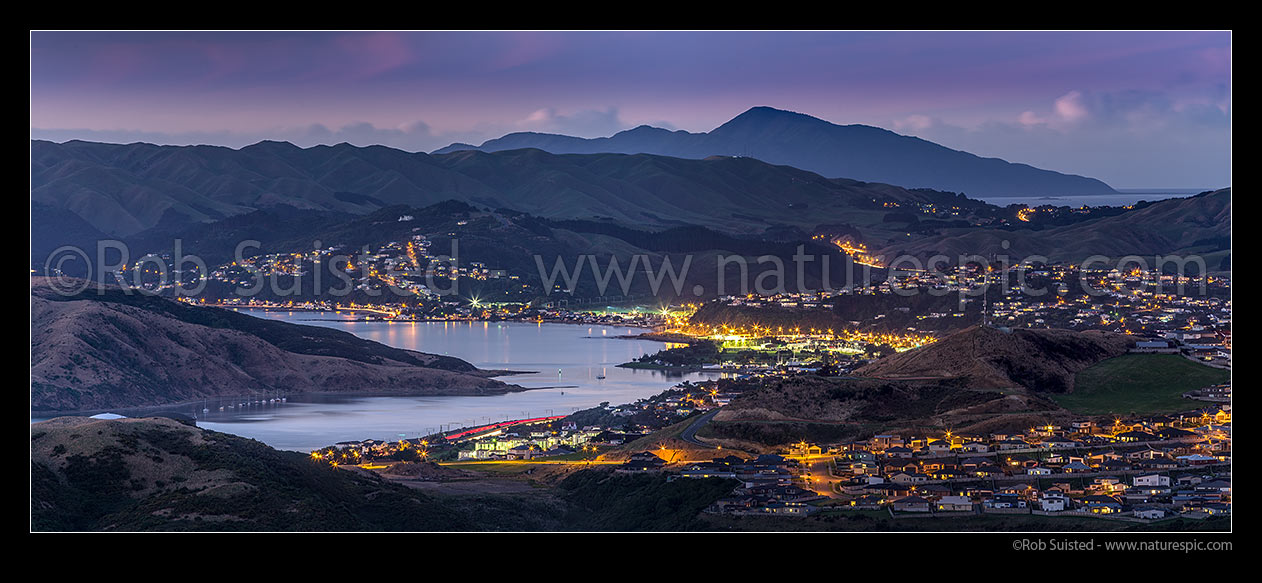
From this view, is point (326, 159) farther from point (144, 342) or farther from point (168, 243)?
point (144, 342)

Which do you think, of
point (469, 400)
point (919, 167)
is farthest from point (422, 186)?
point (469, 400)

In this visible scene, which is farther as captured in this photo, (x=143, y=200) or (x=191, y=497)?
(x=143, y=200)

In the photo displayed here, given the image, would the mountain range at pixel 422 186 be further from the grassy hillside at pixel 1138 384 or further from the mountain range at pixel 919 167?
the grassy hillside at pixel 1138 384

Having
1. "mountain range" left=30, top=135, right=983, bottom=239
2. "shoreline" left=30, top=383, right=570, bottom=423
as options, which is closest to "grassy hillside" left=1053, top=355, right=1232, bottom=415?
"shoreline" left=30, top=383, right=570, bottom=423

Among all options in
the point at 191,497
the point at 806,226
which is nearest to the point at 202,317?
the point at 191,497

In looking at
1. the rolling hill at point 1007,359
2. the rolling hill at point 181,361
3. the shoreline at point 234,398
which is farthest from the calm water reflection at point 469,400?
the rolling hill at point 1007,359

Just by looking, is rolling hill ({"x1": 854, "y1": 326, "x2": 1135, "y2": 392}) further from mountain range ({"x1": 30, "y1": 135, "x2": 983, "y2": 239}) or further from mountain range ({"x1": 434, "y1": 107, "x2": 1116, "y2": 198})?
mountain range ({"x1": 434, "y1": 107, "x2": 1116, "y2": 198})

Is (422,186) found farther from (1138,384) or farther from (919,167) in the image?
(1138,384)
